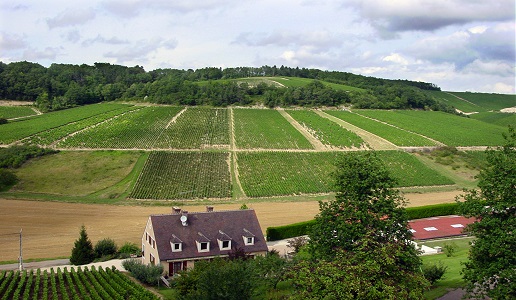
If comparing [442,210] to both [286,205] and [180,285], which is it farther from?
[180,285]

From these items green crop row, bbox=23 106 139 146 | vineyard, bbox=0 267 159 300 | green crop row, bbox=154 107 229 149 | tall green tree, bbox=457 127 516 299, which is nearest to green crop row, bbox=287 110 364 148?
green crop row, bbox=154 107 229 149

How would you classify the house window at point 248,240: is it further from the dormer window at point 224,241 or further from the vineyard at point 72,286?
the vineyard at point 72,286

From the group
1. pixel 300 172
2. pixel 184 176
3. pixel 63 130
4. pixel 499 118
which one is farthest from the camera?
pixel 499 118

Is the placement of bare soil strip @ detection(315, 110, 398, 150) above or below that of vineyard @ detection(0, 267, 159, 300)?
above

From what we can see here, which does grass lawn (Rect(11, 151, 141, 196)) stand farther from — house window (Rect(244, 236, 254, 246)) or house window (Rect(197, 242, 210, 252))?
house window (Rect(244, 236, 254, 246))

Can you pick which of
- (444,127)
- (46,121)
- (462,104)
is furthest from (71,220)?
(462,104)

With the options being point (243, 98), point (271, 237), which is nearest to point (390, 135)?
point (243, 98)

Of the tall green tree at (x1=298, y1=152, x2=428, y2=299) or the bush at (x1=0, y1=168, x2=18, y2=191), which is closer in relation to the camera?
the tall green tree at (x1=298, y1=152, x2=428, y2=299)

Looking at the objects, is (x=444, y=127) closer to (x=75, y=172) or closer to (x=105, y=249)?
(x=75, y=172)
